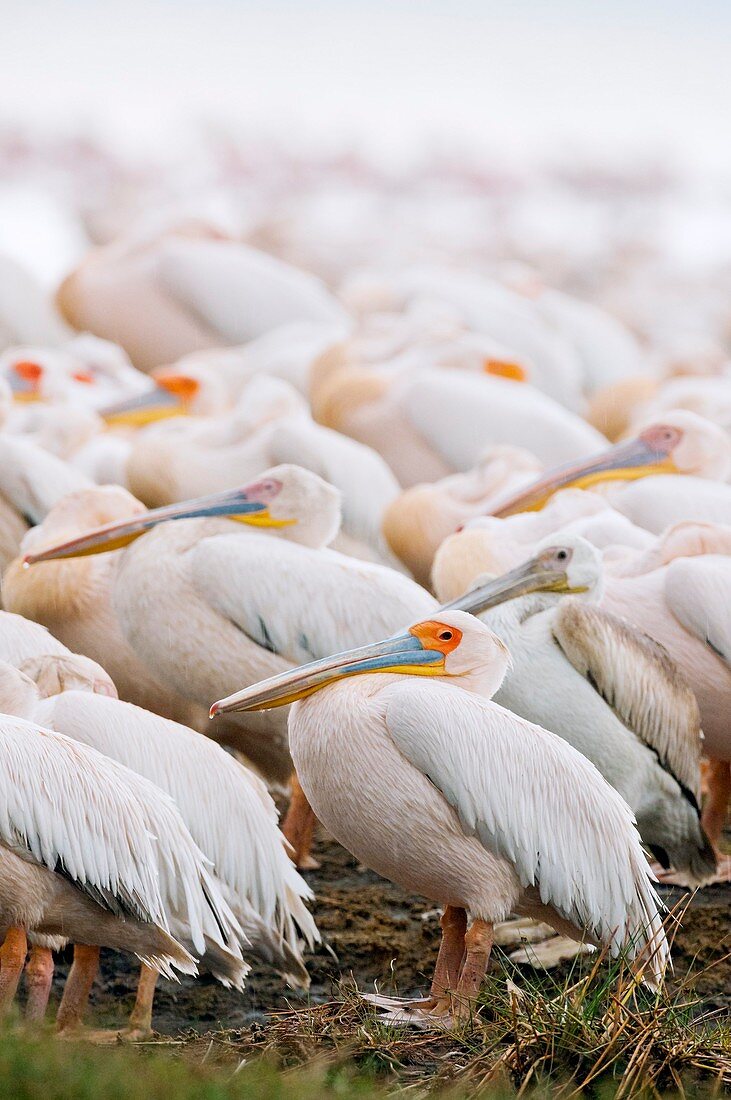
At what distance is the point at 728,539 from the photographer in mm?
4848

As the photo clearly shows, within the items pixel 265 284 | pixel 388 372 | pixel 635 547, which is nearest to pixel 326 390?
pixel 388 372

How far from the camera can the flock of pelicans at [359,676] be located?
346 centimetres

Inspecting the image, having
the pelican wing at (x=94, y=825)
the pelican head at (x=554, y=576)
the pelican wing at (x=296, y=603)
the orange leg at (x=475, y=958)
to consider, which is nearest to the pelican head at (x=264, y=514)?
the pelican wing at (x=296, y=603)

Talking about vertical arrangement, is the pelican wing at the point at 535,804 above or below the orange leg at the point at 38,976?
above

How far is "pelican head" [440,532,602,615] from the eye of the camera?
4328 millimetres

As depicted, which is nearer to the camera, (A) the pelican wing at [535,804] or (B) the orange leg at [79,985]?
(A) the pelican wing at [535,804]

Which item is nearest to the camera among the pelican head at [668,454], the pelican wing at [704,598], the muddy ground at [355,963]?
the muddy ground at [355,963]

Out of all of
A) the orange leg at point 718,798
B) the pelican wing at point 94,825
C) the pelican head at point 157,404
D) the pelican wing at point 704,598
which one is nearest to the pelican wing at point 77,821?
the pelican wing at point 94,825

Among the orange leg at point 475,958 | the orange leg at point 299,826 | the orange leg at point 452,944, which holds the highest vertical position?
the orange leg at point 475,958

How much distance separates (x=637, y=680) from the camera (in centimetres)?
421

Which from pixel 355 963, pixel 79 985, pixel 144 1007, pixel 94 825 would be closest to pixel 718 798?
pixel 355 963

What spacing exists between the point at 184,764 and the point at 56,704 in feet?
1.06

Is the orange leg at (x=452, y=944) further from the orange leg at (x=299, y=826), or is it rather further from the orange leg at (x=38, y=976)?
the orange leg at (x=299, y=826)

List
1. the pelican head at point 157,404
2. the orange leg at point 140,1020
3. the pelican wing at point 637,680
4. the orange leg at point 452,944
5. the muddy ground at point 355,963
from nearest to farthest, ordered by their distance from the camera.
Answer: the orange leg at point 140,1020
the orange leg at point 452,944
the muddy ground at point 355,963
the pelican wing at point 637,680
the pelican head at point 157,404
